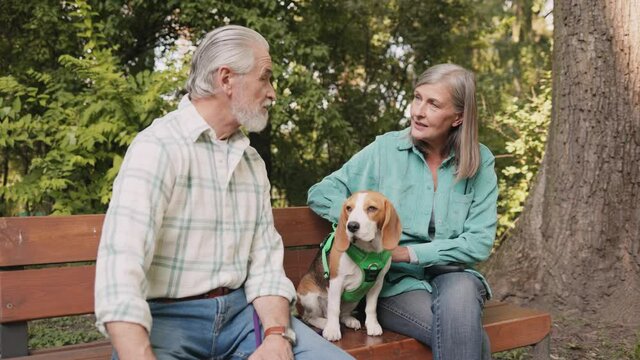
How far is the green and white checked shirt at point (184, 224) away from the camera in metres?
2.03

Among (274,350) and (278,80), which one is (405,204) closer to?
(274,350)

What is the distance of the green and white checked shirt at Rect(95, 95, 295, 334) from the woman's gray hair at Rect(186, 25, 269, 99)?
0.11 metres

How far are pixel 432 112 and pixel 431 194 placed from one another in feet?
1.34

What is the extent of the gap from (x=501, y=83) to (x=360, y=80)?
2.62 m

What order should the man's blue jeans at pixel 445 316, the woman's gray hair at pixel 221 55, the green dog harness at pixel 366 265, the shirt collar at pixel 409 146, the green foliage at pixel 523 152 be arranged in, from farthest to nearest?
the green foliage at pixel 523 152 → the shirt collar at pixel 409 146 → the green dog harness at pixel 366 265 → the man's blue jeans at pixel 445 316 → the woman's gray hair at pixel 221 55

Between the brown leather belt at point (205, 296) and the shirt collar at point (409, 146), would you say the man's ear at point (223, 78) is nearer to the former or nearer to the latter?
the brown leather belt at point (205, 296)

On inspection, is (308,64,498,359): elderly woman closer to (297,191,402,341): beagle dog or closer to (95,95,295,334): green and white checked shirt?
(297,191,402,341): beagle dog

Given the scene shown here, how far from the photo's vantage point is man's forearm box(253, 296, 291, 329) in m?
2.46

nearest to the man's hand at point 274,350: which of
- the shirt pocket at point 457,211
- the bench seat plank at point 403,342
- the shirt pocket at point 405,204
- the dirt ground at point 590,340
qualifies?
the bench seat plank at point 403,342

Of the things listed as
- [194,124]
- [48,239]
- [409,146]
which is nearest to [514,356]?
[409,146]

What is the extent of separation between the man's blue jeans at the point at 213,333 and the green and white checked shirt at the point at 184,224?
6 cm

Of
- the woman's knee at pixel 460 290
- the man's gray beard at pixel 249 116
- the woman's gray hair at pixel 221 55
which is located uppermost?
the woman's gray hair at pixel 221 55

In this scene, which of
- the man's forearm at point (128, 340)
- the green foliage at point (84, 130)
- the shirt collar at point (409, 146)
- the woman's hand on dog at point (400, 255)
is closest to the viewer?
the man's forearm at point (128, 340)

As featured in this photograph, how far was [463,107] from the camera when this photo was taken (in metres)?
3.17
